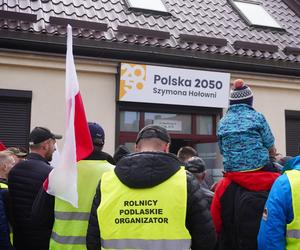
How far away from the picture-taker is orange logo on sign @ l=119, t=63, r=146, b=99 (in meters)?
7.65

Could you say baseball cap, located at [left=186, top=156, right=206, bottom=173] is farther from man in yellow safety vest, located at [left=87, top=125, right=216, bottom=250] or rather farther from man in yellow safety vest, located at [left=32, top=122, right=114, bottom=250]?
man in yellow safety vest, located at [left=87, top=125, right=216, bottom=250]

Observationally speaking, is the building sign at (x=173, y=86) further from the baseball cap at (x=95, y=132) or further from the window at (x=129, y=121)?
the baseball cap at (x=95, y=132)

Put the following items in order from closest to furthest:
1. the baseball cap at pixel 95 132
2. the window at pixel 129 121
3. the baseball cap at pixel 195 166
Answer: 1. the baseball cap at pixel 95 132
2. the baseball cap at pixel 195 166
3. the window at pixel 129 121

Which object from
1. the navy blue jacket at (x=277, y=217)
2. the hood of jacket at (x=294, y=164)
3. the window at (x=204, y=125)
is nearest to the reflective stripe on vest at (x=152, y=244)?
the navy blue jacket at (x=277, y=217)

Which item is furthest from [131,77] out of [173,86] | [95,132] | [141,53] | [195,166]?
[95,132]

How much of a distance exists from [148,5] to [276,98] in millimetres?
3367

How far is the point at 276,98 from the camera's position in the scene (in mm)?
9156

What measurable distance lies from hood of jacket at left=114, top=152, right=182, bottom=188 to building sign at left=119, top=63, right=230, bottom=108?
493cm

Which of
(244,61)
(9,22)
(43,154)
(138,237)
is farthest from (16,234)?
(244,61)

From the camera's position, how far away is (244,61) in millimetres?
8570

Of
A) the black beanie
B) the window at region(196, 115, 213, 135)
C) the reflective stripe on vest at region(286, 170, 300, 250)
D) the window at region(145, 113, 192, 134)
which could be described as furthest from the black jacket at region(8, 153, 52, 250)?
the window at region(196, 115, 213, 135)

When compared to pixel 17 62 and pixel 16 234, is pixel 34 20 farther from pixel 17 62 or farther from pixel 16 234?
pixel 16 234

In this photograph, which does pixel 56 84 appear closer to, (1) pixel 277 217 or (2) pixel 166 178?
(2) pixel 166 178

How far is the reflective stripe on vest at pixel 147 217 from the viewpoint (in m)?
2.71
